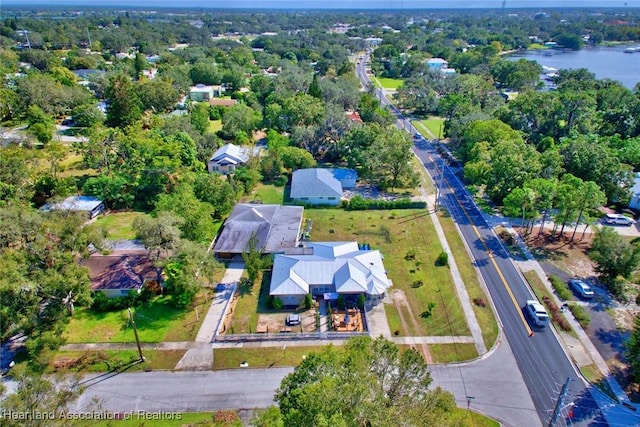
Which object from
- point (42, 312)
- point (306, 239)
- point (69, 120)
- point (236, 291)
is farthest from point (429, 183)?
point (69, 120)

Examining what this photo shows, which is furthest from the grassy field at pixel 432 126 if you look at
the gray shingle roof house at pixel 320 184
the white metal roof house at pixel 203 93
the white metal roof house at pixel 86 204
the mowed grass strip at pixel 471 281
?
the white metal roof house at pixel 86 204

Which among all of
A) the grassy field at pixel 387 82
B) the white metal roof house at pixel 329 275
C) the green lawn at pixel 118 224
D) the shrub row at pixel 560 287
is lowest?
the green lawn at pixel 118 224

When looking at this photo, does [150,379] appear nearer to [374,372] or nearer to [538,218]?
[374,372]

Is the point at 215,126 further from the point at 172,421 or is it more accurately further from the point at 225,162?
the point at 172,421

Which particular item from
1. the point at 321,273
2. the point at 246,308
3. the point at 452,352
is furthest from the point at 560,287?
the point at 246,308

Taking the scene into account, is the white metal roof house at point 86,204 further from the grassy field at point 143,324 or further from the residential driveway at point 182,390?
the residential driveway at point 182,390

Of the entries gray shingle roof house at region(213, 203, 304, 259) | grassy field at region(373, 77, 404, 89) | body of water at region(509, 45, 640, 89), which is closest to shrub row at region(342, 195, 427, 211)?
gray shingle roof house at region(213, 203, 304, 259)
